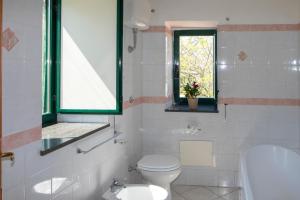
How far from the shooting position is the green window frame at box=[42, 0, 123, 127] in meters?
2.48

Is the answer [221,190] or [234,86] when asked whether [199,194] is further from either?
[234,86]

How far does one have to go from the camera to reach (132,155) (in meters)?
3.53

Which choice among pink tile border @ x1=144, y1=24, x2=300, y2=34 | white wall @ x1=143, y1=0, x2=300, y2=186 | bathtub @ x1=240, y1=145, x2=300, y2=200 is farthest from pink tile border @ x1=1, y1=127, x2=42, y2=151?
pink tile border @ x1=144, y1=24, x2=300, y2=34

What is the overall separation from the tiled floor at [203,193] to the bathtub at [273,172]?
1.59ft

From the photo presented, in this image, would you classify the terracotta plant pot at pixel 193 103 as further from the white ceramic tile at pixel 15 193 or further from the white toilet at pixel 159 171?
the white ceramic tile at pixel 15 193

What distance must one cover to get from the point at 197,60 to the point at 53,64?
213 cm

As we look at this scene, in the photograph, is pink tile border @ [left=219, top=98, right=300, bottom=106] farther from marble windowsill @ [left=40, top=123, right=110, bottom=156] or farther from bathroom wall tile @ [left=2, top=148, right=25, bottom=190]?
bathroom wall tile @ [left=2, top=148, right=25, bottom=190]

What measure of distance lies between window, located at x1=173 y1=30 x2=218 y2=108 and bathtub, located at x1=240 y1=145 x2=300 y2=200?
101 cm

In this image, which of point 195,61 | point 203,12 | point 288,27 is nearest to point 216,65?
point 195,61

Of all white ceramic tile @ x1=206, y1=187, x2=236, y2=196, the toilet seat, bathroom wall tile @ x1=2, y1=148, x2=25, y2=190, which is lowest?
white ceramic tile @ x1=206, y1=187, x2=236, y2=196

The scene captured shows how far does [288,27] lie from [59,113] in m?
2.70

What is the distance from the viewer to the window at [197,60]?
412cm

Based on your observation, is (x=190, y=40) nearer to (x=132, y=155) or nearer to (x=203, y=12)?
(x=203, y=12)

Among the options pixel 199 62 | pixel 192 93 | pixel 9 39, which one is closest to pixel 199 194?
pixel 192 93
